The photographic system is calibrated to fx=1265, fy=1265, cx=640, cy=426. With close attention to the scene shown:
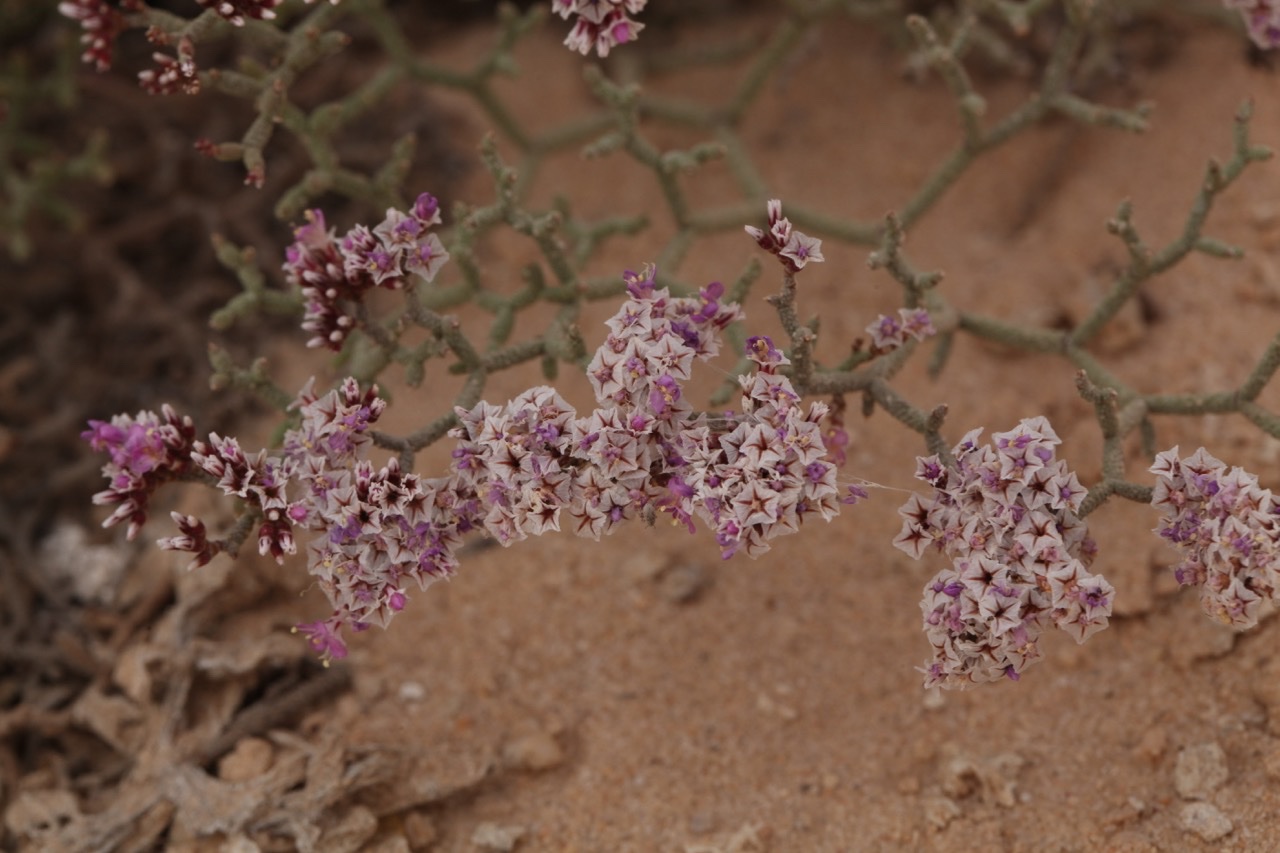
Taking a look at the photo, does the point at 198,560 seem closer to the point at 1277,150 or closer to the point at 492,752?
the point at 492,752

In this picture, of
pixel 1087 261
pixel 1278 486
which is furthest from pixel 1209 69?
pixel 1278 486

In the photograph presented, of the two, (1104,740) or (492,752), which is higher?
(1104,740)

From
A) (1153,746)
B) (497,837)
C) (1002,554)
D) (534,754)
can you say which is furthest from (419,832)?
(1153,746)

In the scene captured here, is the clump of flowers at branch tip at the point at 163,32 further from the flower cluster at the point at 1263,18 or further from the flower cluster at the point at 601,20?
the flower cluster at the point at 1263,18

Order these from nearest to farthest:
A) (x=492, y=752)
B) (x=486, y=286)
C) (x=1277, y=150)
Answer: (x=492, y=752) < (x=1277, y=150) < (x=486, y=286)

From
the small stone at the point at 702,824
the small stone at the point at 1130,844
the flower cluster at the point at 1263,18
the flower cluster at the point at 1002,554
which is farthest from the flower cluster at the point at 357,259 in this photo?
the flower cluster at the point at 1263,18

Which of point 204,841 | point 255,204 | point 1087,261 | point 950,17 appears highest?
point 950,17

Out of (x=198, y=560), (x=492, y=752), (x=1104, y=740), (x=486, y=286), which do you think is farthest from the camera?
(x=486, y=286)
